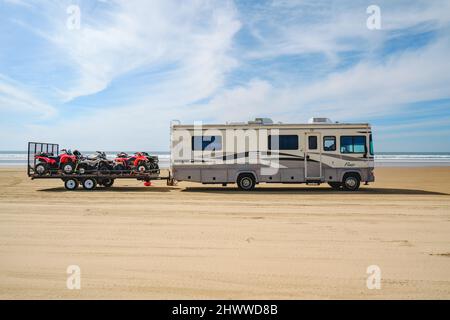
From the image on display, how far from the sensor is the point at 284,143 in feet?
49.7

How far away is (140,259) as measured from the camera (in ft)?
18.2

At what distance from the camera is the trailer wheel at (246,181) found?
50.5 feet

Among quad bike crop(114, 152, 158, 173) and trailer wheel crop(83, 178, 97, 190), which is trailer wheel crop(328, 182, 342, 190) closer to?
quad bike crop(114, 152, 158, 173)

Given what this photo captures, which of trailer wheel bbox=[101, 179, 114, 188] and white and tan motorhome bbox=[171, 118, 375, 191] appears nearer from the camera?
white and tan motorhome bbox=[171, 118, 375, 191]

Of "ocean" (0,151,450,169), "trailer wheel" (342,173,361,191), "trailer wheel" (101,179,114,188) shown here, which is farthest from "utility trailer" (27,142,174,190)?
"ocean" (0,151,450,169)

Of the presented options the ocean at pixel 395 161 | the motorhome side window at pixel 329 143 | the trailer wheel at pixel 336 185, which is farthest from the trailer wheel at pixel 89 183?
the ocean at pixel 395 161

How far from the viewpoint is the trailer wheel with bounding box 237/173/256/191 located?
50.5 feet

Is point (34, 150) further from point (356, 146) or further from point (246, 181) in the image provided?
point (356, 146)

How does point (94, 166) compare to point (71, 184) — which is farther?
point (94, 166)

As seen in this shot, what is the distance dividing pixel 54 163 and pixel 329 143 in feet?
42.0

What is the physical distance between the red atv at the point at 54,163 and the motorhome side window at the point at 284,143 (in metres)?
9.28

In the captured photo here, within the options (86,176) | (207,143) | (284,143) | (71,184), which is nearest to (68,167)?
(71,184)

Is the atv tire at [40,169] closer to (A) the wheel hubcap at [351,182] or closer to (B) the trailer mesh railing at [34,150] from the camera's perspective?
(B) the trailer mesh railing at [34,150]
